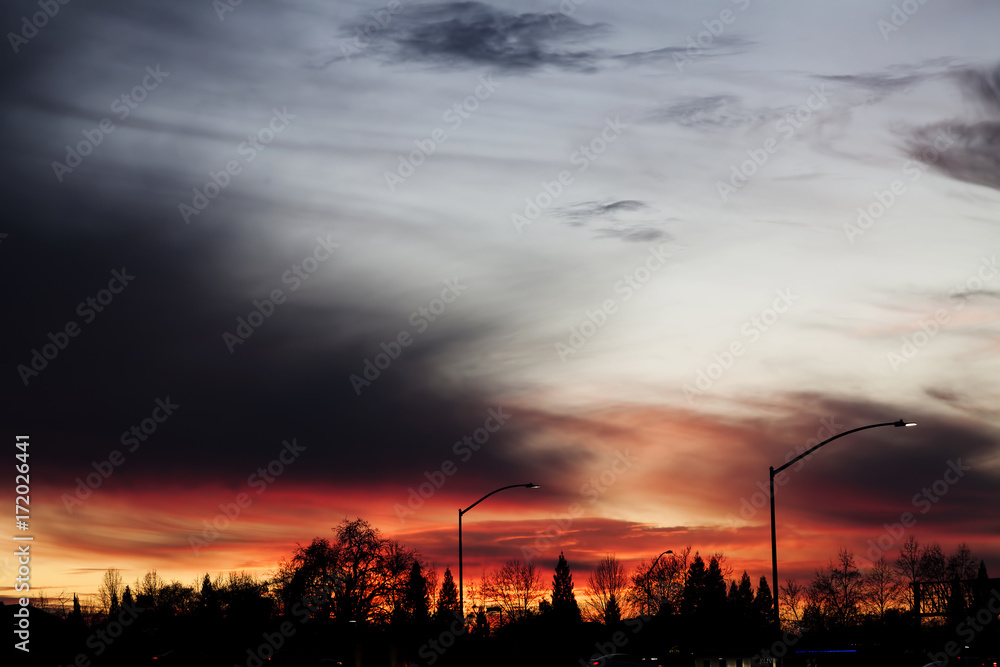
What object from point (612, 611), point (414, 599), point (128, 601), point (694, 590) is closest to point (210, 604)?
point (128, 601)

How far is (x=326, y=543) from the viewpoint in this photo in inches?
4557

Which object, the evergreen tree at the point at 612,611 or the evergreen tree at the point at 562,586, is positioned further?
the evergreen tree at the point at 562,586

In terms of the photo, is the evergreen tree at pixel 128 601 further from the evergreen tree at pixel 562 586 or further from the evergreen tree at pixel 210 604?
the evergreen tree at pixel 562 586

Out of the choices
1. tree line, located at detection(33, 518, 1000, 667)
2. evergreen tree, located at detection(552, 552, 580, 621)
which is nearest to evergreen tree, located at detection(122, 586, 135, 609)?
tree line, located at detection(33, 518, 1000, 667)

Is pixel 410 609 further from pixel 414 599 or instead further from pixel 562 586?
pixel 562 586

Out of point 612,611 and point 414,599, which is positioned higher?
point 414,599

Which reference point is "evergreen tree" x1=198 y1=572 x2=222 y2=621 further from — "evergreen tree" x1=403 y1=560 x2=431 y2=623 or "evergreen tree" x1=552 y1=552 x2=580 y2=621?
"evergreen tree" x1=552 y1=552 x2=580 y2=621

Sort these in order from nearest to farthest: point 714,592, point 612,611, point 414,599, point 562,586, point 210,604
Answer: point 414,599, point 210,604, point 612,611, point 714,592, point 562,586

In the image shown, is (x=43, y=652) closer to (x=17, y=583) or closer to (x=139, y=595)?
(x=17, y=583)

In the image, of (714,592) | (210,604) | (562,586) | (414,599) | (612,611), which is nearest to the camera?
(414,599)

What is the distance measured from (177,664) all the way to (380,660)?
114 ft

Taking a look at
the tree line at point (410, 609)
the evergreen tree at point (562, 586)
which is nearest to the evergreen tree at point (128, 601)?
the tree line at point (410, 609)

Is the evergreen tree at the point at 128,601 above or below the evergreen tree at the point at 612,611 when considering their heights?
above

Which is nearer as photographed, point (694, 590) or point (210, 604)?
point (210, 604)
